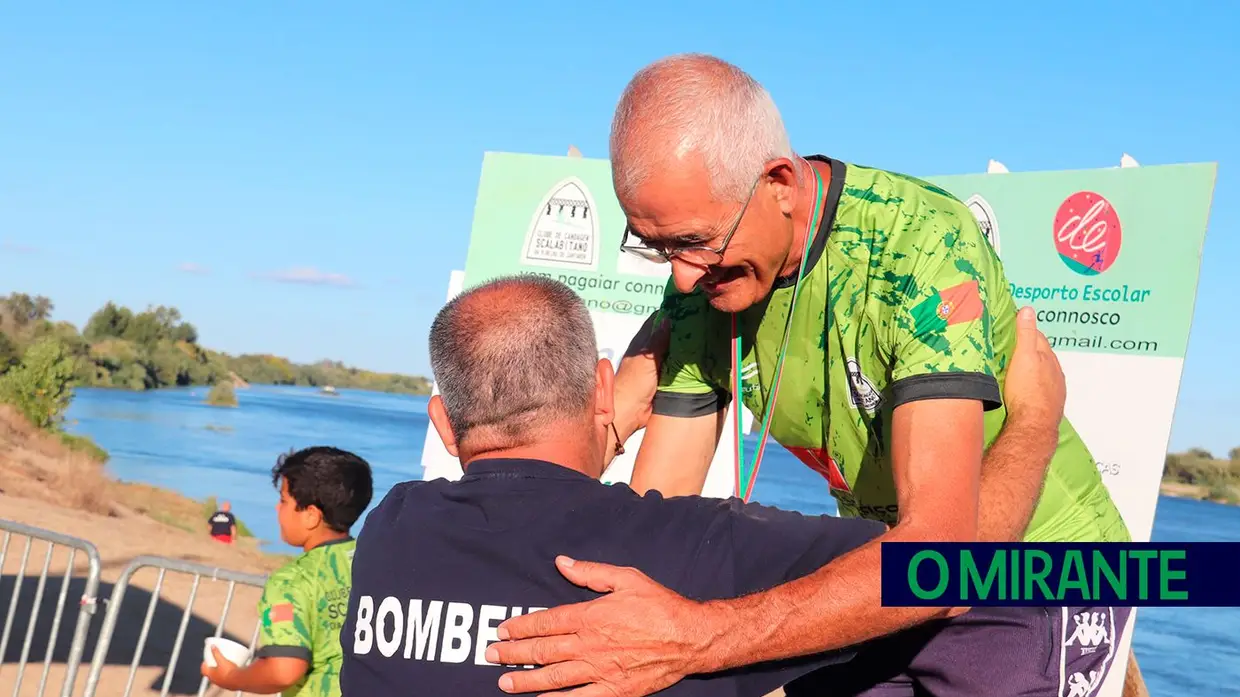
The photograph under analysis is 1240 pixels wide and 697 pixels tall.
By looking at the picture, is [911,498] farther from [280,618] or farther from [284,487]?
[284,487]

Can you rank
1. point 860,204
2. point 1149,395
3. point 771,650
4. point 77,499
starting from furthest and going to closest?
point 77,499 < point 1149,395 < point 860,204 < point 771,650

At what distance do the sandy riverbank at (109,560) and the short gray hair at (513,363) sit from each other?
4.38 m

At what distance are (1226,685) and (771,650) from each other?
1435 centimetres

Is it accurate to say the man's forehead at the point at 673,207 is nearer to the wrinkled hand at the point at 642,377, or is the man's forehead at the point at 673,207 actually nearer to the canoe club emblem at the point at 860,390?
the canoe club emblem at the point at 860,390

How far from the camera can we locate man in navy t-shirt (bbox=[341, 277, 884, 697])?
1.53m

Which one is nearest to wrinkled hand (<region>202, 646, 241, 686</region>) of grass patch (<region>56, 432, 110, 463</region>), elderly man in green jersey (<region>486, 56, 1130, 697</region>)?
elderly man in green jersey (<region>486, 56, 1130, 697</region>)

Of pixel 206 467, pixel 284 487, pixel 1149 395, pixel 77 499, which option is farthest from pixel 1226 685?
pixel 206 467

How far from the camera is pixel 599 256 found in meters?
5.76

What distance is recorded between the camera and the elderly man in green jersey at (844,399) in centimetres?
149

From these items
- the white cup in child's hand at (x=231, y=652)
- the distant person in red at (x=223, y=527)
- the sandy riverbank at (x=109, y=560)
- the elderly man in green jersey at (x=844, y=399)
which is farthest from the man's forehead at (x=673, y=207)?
the distant person in red at (x=223, y=527)

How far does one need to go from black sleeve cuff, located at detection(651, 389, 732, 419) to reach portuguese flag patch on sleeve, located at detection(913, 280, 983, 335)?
0.75 meters

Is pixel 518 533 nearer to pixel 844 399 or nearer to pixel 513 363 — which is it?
pixel 513 363

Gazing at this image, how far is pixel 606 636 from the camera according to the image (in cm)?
149

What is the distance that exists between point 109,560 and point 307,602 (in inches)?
356
